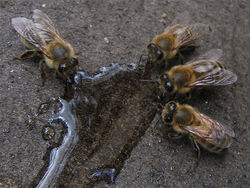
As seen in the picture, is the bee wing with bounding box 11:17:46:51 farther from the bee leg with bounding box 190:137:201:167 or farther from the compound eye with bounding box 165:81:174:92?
the bee leg with bounding box 190:137:201:167

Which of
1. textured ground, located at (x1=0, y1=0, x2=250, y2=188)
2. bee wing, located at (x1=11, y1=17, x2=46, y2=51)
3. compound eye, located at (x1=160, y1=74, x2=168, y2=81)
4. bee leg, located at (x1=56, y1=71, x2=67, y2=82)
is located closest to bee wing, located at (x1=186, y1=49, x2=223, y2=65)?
textured ground, located at (x1=0, y1=0, x2=250, y2=188)

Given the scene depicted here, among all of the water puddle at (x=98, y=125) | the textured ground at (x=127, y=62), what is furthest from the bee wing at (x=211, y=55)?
the water puddle at (x=98, y=125)

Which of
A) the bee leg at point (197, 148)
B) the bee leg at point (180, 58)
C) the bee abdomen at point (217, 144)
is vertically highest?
the bee leg at point (180, 58)

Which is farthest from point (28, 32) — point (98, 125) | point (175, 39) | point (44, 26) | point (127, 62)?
point (175, 39)

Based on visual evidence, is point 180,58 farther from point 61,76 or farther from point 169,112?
point 61,76

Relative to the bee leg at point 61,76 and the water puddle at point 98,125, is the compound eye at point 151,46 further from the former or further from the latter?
the bee leg at point 61,76

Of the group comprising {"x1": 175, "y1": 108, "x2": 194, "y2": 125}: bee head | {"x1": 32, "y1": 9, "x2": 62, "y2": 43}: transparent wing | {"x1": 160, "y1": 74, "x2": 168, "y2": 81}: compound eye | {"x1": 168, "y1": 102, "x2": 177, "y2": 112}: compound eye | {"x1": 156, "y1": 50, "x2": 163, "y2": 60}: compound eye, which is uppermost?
{"x1": 32, "y1": 9, "x2": 62, "y2": 43}: transparent wing
